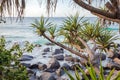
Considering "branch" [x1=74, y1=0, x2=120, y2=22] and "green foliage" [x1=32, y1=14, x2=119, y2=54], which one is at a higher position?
"branch" [x1=74, y1=0, x2=120, y2=22]

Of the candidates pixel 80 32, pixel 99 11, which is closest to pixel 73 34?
pixel 80 32

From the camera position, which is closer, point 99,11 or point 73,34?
point 99,11

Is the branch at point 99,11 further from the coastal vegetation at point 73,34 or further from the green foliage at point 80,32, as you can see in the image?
the green foliage at point 80,32

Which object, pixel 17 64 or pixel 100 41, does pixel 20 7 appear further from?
pixel 100 41

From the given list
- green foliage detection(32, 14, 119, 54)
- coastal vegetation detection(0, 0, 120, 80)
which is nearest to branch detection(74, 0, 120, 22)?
coastal vegetation detection(0, 0, 120, 80)

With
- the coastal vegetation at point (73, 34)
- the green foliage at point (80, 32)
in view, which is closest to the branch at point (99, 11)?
the coastal vegetation at point (73, 34)

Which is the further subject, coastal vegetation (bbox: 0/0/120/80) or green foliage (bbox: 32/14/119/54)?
green foliage (bbox: 32/14/119/54)

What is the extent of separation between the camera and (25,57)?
51.2ft

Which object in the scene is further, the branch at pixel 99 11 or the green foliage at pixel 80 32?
the green foliage at pixel 80 32

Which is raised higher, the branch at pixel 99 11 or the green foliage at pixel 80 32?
the branch at pixel 99 11

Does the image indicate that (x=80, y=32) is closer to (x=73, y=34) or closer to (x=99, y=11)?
(x=73, y=34)

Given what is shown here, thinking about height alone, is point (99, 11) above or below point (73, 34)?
above

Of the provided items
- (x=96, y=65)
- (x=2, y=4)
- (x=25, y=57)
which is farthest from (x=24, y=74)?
(x=25, y=57)

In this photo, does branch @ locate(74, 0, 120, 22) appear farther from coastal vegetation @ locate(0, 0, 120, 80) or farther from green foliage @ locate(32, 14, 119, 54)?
green foliage @ locate(32, 14, 119, 54)
